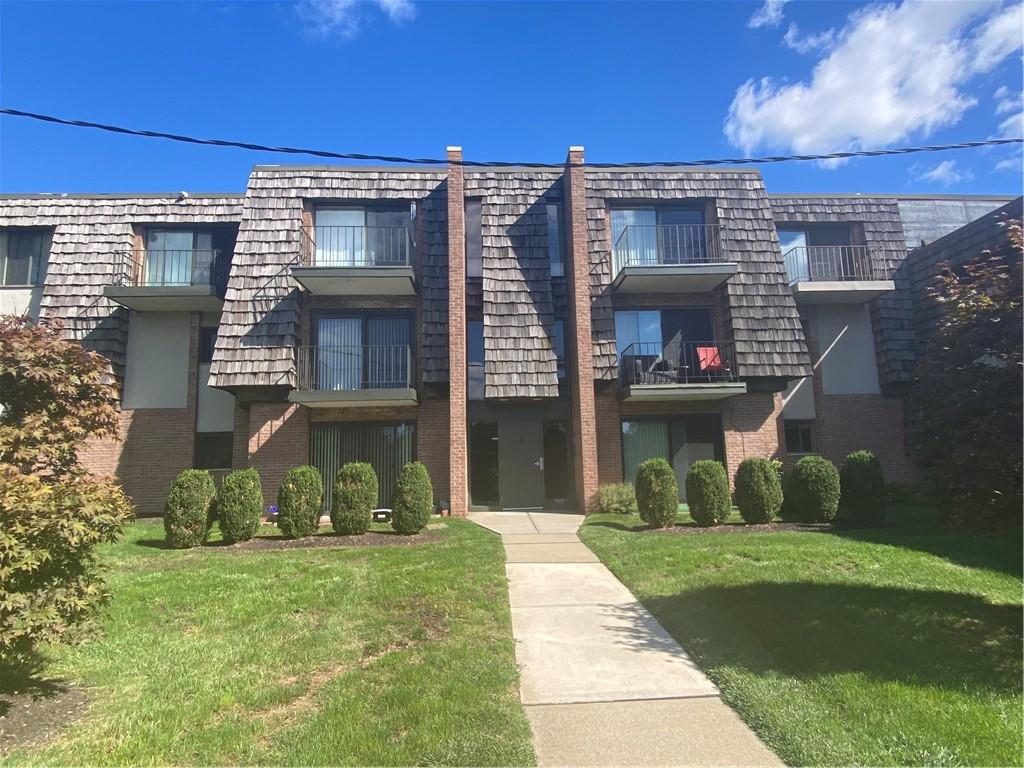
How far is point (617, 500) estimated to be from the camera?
1348 centimetres

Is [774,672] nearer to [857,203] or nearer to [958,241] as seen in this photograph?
[958,241]

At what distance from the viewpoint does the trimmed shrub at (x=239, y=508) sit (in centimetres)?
1019

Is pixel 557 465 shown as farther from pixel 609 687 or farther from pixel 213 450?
pixel 609 687

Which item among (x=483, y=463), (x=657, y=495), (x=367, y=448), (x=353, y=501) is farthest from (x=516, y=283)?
(x=353, y=501)

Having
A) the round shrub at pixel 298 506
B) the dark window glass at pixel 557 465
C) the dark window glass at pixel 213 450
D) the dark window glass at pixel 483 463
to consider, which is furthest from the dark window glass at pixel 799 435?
the dark window glass at pixel 213 450

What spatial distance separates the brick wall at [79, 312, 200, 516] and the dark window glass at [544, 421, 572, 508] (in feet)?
28.7

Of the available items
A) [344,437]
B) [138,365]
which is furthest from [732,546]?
[138,365]

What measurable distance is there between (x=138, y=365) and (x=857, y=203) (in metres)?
18.9

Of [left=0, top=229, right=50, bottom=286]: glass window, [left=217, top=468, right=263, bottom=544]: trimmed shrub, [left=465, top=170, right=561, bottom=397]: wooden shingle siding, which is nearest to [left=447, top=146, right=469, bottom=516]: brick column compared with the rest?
[left=465, top=170, right=561, bottom=397]: wooden shingle siding

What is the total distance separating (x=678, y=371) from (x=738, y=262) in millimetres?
3022

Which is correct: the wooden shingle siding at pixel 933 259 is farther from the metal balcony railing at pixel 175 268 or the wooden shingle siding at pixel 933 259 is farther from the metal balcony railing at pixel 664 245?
the metal balcony railing at pixel 175 268

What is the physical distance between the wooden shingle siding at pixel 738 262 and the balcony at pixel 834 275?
1032 mm

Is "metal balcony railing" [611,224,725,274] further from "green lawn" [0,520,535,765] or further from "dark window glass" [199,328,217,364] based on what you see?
"dark window glass" [199,328,217,364]

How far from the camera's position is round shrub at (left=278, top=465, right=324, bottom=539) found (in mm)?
10469
